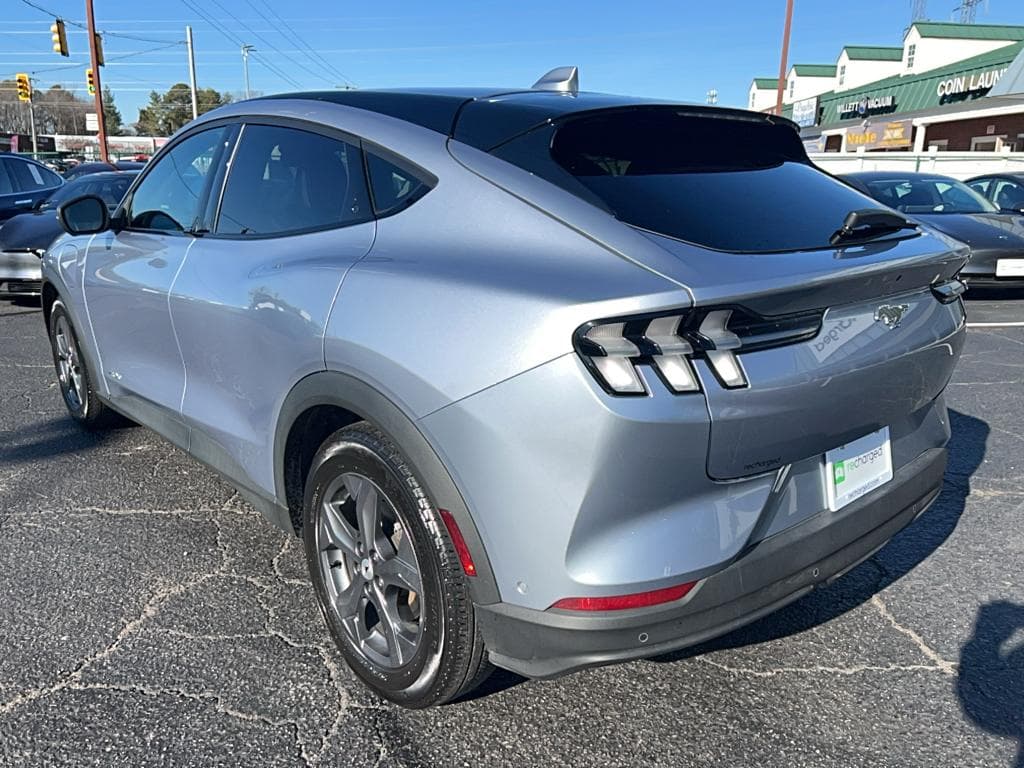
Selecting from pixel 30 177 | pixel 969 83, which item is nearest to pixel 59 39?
pixel 30 177

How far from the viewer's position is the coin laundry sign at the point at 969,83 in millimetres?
27703

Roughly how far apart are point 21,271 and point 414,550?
24.0ft

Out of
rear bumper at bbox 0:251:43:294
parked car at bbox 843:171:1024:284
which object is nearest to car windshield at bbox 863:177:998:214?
parked car at bbox 843:171:1024:284

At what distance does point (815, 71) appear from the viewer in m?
48.6

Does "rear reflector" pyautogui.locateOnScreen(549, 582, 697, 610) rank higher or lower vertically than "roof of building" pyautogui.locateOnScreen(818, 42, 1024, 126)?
lower

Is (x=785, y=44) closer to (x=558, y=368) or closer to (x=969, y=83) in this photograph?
(x=969, y=83)

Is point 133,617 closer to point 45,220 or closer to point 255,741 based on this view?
point 255,741

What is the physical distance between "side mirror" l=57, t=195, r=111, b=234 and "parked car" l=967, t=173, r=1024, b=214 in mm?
10957

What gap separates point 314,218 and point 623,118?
985mm

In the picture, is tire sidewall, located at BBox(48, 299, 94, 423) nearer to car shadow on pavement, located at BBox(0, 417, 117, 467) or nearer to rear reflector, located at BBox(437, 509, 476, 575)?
car shadow on pavement, located at BBox(0, 417, 117, 467)

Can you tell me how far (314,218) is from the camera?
98.7 inches

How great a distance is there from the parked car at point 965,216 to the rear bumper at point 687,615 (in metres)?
6.59

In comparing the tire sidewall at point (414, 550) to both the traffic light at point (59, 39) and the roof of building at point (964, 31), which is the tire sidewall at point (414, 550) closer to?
the traffic light at point (59, 39)

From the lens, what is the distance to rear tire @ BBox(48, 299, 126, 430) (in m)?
4.26
